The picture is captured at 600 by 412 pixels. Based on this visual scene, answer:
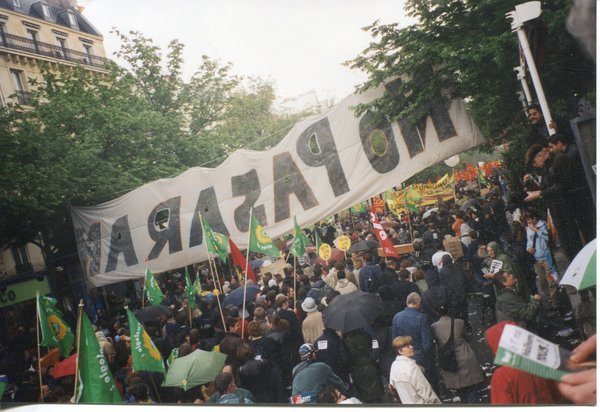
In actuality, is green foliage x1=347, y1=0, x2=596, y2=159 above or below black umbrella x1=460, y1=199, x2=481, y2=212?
above

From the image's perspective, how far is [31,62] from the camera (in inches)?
304

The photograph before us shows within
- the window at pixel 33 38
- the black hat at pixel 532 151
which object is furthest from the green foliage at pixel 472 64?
the window at pixel 33 38

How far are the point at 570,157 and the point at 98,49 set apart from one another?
6851 millimetres

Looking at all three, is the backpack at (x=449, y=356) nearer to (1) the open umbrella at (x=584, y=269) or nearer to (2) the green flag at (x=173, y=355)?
(1) the open umbrella at (x=584, y=269)

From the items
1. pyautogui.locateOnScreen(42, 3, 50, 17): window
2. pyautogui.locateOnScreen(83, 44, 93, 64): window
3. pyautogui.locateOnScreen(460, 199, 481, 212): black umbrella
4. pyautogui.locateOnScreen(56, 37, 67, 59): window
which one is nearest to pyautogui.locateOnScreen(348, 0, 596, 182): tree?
pyautogui.locateOnScreen(460, 199, 481, 212): black umbrella

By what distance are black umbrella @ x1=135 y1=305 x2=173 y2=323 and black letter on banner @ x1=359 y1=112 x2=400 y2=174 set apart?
12.8ft

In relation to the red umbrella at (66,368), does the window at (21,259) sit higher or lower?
higher

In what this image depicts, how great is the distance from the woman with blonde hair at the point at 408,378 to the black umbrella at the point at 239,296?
3.08 m

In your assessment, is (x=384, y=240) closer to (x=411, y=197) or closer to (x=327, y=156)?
(x=411, y=197)

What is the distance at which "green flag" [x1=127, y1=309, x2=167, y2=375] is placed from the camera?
566 centimetres

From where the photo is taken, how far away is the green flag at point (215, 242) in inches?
273

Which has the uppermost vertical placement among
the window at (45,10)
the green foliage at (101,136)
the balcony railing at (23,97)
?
the window at (45,10)

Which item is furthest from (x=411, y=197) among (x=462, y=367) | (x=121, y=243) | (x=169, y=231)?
(x=121, y=243)

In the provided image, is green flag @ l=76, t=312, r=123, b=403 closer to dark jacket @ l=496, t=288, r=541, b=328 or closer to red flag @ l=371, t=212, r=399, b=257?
red flag @ l=371, t=212, r=399, b=257
